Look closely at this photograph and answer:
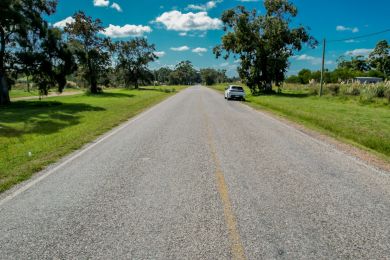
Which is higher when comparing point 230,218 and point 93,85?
point 93,85

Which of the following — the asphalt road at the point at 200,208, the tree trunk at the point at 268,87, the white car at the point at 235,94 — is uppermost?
the tree trunk at the point at 268,87

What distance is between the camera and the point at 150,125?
14672 millimetres

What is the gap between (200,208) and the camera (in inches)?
203

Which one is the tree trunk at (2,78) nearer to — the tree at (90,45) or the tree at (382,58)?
the tree at (90,45)

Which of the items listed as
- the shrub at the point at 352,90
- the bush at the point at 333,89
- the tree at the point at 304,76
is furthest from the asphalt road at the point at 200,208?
the tree at the point at 304,76

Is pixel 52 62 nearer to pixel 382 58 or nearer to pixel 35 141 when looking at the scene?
pixel 35 141

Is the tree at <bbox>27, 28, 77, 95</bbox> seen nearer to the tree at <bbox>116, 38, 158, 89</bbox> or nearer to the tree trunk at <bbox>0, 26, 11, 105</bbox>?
the tree trunk at <bbox>0, 26, 11, 105</bbox>

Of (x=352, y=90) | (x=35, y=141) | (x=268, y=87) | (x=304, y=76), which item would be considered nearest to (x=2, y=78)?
(x=35, y=141)

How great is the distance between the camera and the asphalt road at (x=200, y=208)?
3977mm

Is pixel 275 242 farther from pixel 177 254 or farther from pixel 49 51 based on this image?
pixel 49 51

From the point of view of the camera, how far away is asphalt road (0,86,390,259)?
398cm

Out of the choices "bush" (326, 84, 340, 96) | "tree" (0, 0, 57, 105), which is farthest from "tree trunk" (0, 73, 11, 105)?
"bush" (326, 84, 340, 96)

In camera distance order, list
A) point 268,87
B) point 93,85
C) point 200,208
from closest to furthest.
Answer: point 200,208
point 268,87
point 93,85

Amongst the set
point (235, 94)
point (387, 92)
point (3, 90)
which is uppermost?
point (387, 92)
